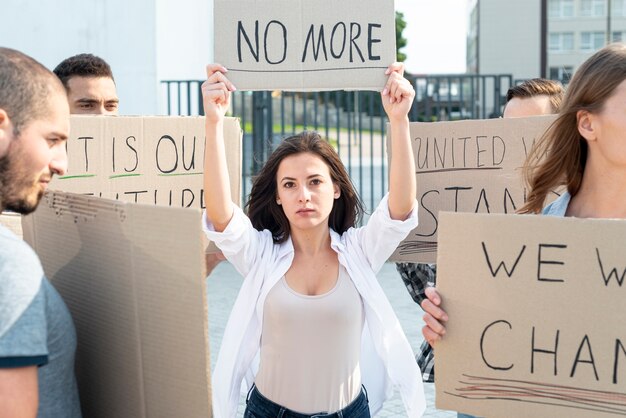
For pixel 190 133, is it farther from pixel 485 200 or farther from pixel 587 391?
pixel 587 391

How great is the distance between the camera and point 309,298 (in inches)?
105

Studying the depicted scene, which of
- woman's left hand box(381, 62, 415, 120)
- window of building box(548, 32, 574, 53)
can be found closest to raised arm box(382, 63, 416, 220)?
woman's left hand box(381, 62, 415, 120)

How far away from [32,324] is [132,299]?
1.08 ft

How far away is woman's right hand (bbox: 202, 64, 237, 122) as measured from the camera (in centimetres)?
250

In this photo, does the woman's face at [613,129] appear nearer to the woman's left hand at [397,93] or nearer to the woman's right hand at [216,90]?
the woman's left hand at [397,93]

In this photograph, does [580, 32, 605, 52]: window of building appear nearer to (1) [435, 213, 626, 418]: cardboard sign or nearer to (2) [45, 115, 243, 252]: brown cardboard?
(2) [45, 115, 243, 252]: brown cardboard

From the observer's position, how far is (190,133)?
3.04 meters

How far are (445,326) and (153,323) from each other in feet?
2.16

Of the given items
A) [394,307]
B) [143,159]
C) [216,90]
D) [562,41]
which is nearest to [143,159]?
[143,159]

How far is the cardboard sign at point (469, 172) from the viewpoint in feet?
9.57

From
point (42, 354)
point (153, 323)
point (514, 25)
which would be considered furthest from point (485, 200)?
point (514, 25)

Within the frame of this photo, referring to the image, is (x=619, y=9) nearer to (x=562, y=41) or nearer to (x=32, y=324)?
(x=562, y=41)

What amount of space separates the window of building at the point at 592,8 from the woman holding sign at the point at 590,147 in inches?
723

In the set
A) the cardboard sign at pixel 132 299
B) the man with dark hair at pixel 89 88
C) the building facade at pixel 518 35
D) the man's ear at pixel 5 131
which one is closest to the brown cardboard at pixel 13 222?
the cardboard sign at pixel 132 299
